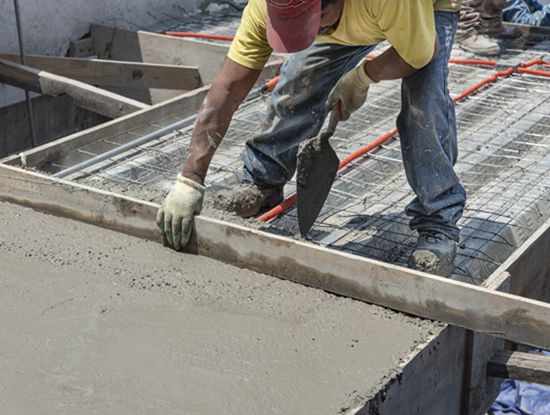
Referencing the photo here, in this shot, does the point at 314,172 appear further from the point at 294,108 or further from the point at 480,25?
the point at 480,25

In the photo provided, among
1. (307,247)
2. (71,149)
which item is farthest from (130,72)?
(307,247)

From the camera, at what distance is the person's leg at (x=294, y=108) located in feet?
12.9

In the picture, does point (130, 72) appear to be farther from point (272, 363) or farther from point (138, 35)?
A: point (272, 363)

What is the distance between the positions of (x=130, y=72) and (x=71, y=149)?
1.54m

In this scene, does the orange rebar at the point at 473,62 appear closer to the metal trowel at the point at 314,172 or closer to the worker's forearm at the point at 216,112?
the metal trowel at the point at 314,172

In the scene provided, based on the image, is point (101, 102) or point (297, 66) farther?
point (101, 102)

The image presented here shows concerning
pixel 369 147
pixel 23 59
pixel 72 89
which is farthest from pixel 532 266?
pixel 23 59

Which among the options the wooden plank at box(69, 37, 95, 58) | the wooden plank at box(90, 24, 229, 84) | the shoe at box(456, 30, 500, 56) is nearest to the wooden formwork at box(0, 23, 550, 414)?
the wooden plank at box(90, 24, 229, 84)

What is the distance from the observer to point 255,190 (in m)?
4.29

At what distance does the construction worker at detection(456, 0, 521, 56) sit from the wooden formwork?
297 centimetres

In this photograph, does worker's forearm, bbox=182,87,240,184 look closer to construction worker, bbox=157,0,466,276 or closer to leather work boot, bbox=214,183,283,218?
construction worker, bbox=157,0,466,276

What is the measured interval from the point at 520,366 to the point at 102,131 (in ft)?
8.88

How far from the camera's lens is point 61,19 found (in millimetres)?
7020

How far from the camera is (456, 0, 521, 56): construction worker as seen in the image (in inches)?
271
